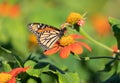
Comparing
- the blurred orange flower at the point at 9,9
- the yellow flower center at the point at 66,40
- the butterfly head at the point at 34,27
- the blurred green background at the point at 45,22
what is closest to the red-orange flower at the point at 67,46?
the yellow flower center at the point at 66,40

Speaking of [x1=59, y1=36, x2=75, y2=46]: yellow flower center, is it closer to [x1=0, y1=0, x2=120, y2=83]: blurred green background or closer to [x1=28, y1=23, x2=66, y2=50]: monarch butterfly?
[x1=28, y1=23, x2=66, y2=50]: monarch butterfly

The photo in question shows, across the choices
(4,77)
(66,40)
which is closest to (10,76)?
(4,77)

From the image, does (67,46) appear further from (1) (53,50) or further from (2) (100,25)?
(2) (100,25)

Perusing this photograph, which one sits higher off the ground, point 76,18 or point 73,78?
point 76,18

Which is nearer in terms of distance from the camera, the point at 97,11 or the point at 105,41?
the point at 105,41

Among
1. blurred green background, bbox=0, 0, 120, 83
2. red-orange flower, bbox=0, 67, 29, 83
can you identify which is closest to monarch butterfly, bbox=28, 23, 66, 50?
red-orange flower, bbox=0, 67, 29, 83

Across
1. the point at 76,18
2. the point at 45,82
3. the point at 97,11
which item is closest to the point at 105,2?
the point at 97,11

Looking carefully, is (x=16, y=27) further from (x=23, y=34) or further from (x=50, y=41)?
(x=50, y=41)

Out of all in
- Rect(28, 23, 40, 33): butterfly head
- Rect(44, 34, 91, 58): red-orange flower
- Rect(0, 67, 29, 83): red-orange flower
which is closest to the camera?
Rect(0, 67, 29, 83): red-orange flower
